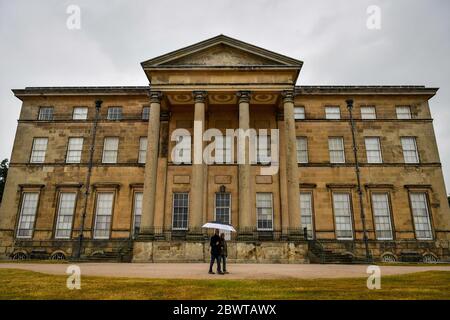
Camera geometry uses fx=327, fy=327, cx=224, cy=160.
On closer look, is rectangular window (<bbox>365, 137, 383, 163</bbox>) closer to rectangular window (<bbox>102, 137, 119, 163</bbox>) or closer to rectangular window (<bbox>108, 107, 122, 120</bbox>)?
rectangular window (<bbox>102, 137, 119, 163</bbox>)

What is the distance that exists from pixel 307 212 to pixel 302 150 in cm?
543

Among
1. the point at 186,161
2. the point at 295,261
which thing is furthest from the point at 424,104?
the point at 186,161

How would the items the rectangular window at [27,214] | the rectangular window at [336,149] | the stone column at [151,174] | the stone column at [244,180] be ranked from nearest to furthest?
the stone column at [244,180], the stone column at [151,174], the rectangular window at [27,214], the rectangular window at [336,149]

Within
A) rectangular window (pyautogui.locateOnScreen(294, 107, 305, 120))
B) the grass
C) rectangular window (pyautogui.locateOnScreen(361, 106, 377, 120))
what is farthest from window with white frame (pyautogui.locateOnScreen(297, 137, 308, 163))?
the grass

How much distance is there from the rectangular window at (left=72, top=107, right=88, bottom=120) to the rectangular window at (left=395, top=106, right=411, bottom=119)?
28729mm

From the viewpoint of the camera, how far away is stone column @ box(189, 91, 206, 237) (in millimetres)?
21625

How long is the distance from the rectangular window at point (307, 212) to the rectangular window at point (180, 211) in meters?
9.51

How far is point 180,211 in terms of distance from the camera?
26.6 meters

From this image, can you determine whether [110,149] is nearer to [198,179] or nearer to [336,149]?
[198,179]

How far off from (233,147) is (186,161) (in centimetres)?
415

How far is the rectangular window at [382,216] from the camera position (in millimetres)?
26844

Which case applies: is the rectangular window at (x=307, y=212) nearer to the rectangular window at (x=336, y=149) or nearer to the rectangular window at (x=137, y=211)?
the rectangular window at (x=336, y=149)

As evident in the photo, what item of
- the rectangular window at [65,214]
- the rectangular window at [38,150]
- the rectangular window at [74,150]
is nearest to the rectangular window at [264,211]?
the rectangular window at [65,214]

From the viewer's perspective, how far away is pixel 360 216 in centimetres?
2702
